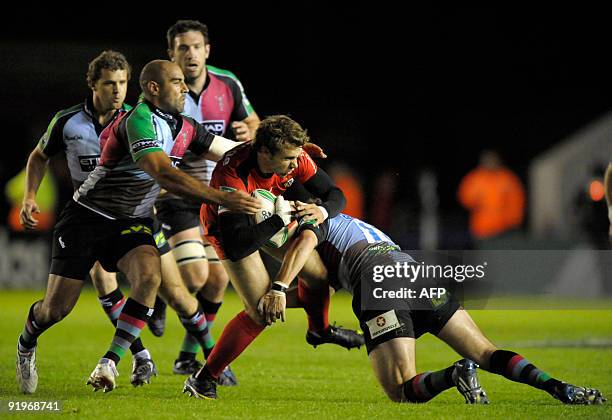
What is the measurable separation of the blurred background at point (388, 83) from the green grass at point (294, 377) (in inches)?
275

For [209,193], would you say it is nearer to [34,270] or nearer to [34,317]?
[34,317]

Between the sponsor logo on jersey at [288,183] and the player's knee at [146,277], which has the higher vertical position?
the sponsor logo on jersey at [288,183]

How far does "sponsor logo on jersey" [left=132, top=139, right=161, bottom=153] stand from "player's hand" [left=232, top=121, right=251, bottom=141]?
186cm

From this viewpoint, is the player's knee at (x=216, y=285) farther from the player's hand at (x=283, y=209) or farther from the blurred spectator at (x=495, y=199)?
the blurred spectator at (x=495, y=199)

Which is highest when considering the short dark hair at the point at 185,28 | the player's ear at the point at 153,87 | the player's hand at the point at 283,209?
the short dark hair at the point at 185,28

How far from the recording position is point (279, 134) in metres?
6.02

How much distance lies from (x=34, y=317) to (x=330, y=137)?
50.4 ft

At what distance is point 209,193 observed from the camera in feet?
19.6

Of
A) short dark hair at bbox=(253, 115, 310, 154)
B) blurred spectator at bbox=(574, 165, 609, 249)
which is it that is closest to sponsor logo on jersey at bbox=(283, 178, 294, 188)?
short dark hair at bbox=(253, 115, 310, 154)

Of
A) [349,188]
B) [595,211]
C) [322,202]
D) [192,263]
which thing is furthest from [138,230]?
[349,188]

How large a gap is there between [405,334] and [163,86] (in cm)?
209

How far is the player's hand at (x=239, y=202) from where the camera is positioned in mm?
5922

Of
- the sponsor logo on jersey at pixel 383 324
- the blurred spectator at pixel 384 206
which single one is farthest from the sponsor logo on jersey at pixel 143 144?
the blurred spectator at pixel 384 206

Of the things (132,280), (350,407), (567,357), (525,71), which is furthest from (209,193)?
(525,71)
